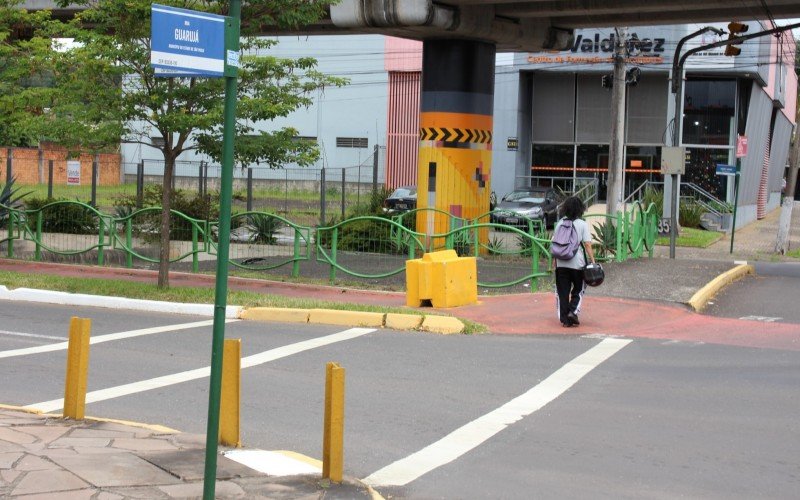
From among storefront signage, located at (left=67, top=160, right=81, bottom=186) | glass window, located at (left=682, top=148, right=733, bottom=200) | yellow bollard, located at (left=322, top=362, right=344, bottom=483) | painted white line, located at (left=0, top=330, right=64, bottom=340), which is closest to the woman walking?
painted white line, located at (left=0, top=330, right=64, bottom=340)

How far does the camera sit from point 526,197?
3784 cm

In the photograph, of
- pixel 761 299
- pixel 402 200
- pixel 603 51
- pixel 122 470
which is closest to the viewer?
pixel 122 470

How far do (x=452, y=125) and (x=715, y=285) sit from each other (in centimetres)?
948

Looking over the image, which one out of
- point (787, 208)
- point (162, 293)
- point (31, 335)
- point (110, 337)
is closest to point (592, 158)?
point (787, 208)

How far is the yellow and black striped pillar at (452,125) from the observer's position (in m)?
25.8

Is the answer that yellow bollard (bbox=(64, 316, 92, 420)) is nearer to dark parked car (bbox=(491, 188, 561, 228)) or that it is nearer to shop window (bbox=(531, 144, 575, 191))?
dark parked car (bbox=(491, 188, 561, 228))

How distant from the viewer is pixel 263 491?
6.39 metres

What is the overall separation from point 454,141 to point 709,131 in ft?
65.4

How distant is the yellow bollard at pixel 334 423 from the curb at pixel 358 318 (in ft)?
23.5

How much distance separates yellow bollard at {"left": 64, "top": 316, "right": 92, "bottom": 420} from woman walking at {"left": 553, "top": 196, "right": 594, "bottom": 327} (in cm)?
736

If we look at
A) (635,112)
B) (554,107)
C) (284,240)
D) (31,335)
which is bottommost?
(31,335)

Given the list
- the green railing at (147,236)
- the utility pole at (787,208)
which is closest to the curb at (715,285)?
the utility pole at (787,208)

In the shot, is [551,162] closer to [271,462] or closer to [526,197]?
[526,197]

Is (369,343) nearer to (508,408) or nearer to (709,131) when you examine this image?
(508,408)
